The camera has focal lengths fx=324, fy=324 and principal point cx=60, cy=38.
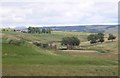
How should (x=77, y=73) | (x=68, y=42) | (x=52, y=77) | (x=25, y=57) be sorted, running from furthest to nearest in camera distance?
(x=68, y=42)
(x=25, y=57)
(x=77, y=73)
(x=52, y=77)

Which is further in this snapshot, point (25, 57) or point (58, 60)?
point (25, 57)

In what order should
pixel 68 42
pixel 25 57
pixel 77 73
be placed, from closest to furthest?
pixel 77 73 < pixel 25 57 < pixel 68 42

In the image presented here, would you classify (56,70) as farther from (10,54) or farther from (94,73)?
(10,54)

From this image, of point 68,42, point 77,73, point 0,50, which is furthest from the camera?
point 68,42

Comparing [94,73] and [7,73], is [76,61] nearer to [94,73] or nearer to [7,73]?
[94,73]

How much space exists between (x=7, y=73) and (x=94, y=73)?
1177 cm

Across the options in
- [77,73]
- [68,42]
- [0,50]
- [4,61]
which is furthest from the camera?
[68,42]

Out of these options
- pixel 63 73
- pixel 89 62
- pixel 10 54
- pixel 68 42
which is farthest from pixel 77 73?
pixel 68 42

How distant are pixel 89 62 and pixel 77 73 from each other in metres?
13.2

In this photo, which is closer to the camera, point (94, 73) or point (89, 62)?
point (94, 73)

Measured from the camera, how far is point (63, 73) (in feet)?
145

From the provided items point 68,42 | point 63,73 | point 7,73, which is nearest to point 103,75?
point 63,73

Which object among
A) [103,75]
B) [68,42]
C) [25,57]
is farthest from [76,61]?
[68,42]

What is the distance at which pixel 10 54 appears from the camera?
6512 cm
